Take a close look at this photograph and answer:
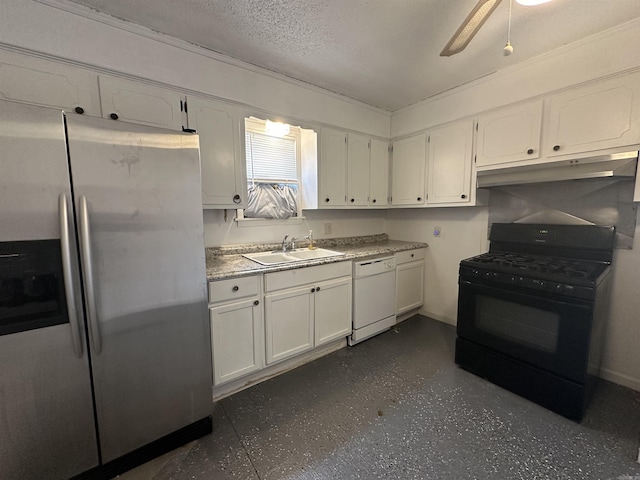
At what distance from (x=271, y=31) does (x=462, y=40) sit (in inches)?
47.9

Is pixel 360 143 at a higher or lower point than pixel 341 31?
lower

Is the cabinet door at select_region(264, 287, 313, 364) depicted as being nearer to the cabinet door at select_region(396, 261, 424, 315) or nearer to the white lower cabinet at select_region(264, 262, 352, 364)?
the white lower cabinet at select_region(264, 262, 352, 364)

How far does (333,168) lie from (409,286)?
1626 mm

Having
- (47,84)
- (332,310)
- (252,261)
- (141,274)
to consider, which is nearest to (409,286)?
(332,310)

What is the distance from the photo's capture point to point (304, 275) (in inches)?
88.0

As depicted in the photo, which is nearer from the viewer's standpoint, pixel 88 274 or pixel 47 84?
pixel 88 274

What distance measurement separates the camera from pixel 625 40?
181 cm

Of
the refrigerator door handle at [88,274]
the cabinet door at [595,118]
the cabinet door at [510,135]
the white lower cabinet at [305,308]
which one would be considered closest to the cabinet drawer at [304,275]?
the white lower cabinet at [305,308]

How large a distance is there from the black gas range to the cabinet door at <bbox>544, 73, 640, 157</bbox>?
2.11ft

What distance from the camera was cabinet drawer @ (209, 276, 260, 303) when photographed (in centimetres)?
179

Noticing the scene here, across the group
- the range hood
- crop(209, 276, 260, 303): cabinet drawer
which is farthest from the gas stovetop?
crop(209, 276, 260, 303): cabinet drawer

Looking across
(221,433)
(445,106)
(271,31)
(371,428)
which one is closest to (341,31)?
(271,31)

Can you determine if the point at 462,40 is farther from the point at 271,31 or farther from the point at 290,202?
the point at 290,202

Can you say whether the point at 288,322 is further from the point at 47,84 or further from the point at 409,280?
the point at 47,84
